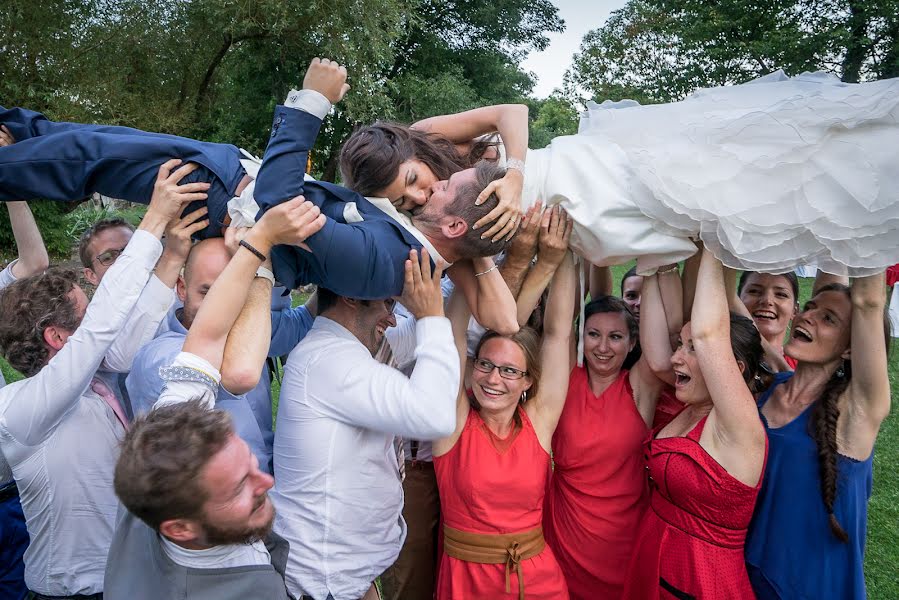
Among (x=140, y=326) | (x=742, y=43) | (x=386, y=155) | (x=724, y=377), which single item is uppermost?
(x=742, y=43)

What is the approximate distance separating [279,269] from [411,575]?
1912 millimetres

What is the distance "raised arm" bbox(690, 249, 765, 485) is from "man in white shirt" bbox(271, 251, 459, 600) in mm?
956

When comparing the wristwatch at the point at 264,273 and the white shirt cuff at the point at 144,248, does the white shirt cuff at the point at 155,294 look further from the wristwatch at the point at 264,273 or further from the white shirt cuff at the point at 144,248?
the wristwatch at the point at 264,273

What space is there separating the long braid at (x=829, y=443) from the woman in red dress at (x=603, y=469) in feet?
2.22

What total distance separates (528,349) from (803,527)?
4.24ft

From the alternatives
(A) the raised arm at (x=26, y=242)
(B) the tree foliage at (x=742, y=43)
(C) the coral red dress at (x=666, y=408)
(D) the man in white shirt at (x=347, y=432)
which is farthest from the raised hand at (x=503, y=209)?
(B) the tree foliage at (x=742, y=43)

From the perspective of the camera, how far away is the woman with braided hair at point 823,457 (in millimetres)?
2566

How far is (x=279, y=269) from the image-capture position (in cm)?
235

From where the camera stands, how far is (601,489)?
315cm

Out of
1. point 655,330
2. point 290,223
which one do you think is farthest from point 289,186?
point 655,330

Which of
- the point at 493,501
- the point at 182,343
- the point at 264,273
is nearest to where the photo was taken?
the point at 264,273

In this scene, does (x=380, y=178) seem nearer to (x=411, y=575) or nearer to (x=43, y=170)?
(x=43, y=170)

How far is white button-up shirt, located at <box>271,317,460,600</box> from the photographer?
226 centimetres

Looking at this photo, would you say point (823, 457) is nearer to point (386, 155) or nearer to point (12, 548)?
point (386, 155)
